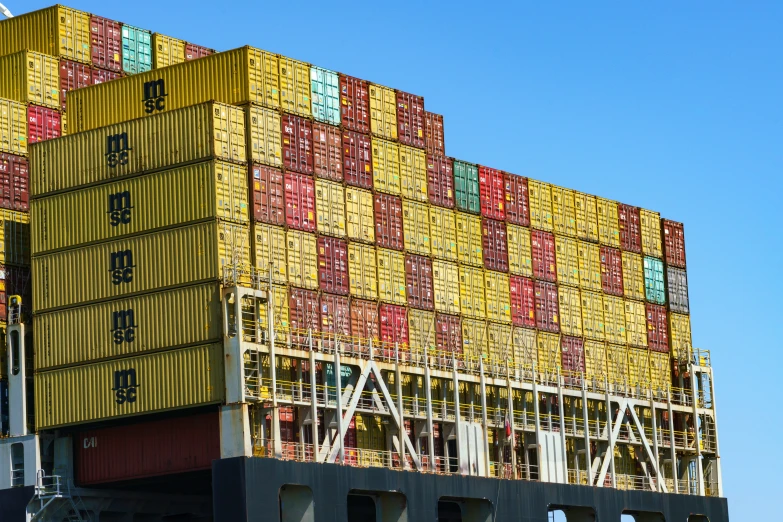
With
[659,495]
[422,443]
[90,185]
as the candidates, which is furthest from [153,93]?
[659,495]

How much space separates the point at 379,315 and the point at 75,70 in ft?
69.2

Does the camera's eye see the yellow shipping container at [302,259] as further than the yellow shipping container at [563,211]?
No

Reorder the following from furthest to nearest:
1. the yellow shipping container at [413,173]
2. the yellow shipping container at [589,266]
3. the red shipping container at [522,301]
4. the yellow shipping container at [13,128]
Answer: the yellow shipping container at [589,266] < the red shipping container at [522,301] < the yellow shipping container at [413,173] < the yellow shipping container at [13,128]

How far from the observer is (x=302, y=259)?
77.5 m

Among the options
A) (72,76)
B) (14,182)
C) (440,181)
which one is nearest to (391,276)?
(440,181)

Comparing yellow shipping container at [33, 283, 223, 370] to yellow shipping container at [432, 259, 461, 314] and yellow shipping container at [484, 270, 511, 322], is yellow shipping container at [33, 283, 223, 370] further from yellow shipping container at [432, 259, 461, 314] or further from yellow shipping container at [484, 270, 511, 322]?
yellow shipping container at [484, 270, 511, 322]

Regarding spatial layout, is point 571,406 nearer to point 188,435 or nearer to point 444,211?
point 444,211

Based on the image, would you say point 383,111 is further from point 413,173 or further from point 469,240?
point 469,240

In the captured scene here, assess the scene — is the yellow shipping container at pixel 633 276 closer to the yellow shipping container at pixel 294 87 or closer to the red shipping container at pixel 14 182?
the yellow shipping container at pixel 294 87

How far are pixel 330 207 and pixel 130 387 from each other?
12477mm

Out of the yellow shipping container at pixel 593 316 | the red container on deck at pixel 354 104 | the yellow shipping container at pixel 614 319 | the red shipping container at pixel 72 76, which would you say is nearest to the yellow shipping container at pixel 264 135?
the red container on deck at pixel 354 104

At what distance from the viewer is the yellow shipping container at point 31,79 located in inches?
3393

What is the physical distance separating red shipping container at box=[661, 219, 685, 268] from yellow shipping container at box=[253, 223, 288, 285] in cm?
3520

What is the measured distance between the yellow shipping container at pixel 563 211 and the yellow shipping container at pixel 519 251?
136 inches
